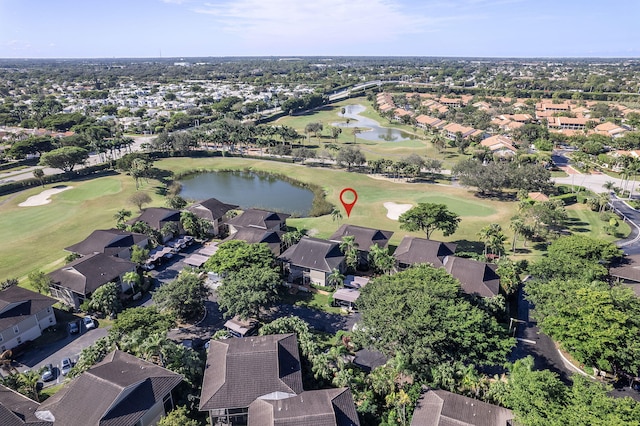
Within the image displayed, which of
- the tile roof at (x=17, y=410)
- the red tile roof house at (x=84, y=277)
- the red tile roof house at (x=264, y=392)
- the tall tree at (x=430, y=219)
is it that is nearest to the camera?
the tile roof at (x=17, y=410)

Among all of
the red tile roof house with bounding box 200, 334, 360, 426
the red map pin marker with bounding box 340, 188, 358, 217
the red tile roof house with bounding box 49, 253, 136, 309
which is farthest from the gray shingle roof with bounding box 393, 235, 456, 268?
the red tile roof house with bounding box 49, 253, 136, 309

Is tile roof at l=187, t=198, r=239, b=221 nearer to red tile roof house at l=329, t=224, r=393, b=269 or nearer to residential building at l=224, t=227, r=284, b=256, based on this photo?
residential building at l=224, t=227, r=284, b=256

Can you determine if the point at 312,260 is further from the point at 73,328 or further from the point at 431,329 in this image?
the point at 73,328

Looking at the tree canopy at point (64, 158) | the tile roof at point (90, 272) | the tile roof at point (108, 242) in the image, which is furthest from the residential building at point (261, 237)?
the tree canopy at point (64, 158)

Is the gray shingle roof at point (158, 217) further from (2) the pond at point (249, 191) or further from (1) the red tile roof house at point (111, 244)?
(2) the pond at point (249, 191)

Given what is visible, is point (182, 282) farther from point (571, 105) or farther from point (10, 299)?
point (571, 105)
